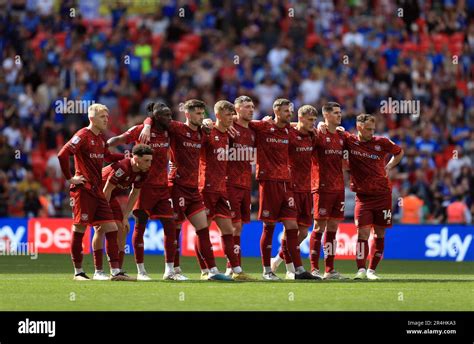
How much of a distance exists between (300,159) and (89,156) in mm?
3153

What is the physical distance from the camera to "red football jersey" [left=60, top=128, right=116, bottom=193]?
1576 centimetres

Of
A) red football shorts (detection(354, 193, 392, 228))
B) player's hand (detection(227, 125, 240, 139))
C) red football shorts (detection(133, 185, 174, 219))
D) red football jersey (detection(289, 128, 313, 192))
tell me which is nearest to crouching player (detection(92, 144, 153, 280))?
red football shorts (detection(133, 185, 174, 219))

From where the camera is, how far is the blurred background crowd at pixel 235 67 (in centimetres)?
2703

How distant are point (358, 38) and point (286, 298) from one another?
56.7 ft

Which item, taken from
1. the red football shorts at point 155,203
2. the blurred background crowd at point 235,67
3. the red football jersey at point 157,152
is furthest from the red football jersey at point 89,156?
the blurred background crowd at point 235,67

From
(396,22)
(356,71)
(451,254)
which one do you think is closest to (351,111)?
(356,71)

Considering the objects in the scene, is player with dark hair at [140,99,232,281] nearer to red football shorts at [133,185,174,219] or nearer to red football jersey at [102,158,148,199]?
red football shorts at [133,185,174,219]

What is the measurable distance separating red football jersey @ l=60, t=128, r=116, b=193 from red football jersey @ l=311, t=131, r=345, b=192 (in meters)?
3.27

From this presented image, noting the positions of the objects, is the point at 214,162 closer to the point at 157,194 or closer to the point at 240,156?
the point at 240,156

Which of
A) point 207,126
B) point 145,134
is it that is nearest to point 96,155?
point 145,134

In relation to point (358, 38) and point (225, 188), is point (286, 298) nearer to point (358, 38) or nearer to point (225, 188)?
point (225, 188)

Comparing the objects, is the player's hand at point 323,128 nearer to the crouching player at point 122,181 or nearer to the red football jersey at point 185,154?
the red football jersey at point 185,154

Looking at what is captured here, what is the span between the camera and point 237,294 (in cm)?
1406

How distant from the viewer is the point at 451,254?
22484mm
